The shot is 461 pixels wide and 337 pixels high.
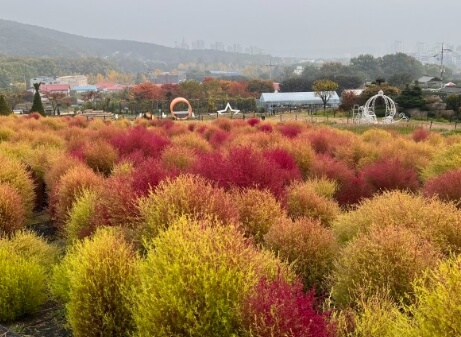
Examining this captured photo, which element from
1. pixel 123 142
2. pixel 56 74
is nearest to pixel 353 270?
pixel 123 142

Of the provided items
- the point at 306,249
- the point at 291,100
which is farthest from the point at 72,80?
the point at 306,249

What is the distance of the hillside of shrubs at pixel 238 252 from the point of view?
4586mm

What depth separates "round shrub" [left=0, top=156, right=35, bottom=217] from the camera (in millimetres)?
11547

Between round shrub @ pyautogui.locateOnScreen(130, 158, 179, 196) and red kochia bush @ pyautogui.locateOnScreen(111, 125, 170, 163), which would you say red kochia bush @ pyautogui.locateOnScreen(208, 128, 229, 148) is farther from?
round shrub @ pyautogui.locateOnScreen(130, 158, 179, 196)

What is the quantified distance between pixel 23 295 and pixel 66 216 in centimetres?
302

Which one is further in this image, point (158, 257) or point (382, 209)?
point (382, 209)

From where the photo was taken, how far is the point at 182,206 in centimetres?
699

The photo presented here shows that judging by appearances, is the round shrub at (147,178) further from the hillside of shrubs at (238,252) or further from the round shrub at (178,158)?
the round shrub at (178,158)

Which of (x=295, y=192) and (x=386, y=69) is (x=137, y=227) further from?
(x=386, y=69)

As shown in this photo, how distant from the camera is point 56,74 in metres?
164

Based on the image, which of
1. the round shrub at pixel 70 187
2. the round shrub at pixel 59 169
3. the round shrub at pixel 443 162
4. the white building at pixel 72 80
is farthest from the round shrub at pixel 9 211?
the white building at pixel 72 80

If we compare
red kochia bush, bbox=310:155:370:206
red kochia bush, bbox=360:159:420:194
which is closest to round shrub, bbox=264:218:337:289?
red kochia bush, bbox=310:155:370:206

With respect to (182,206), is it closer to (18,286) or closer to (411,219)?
(18,286)

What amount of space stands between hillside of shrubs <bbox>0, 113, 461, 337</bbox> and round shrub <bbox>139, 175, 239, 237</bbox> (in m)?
0.02
